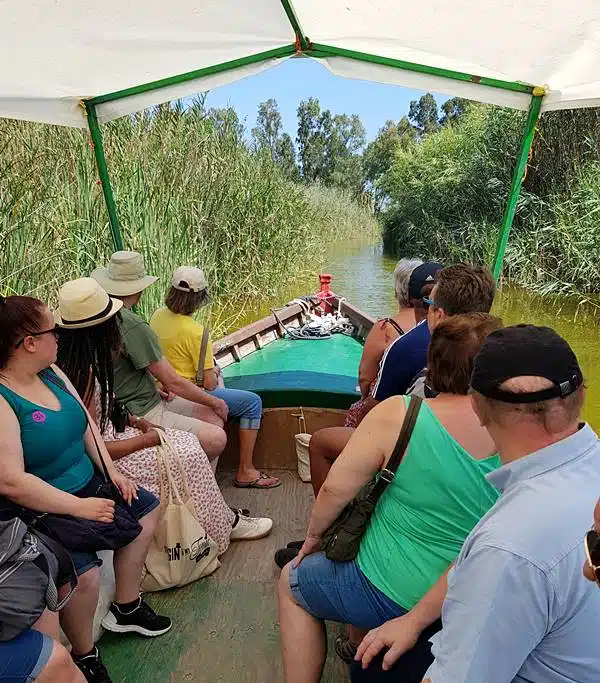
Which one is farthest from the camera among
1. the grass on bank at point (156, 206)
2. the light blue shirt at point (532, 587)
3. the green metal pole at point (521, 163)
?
the grass on bank at point (156, 206)

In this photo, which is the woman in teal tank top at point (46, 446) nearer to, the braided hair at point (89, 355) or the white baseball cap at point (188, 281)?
the braided hair at point (89, 355)

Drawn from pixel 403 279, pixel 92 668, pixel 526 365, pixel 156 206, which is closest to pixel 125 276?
pixel 403 279

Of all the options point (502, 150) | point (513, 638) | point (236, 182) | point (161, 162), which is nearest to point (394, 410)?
point (513, 638)

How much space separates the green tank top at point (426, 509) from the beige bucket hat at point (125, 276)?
1594 millimetres

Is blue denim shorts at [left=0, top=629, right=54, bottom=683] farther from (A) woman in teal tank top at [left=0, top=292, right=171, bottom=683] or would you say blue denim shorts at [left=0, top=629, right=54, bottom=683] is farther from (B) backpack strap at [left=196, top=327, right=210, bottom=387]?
(B) backpack strap at [left=196, top=327, right=210, bottom=387]

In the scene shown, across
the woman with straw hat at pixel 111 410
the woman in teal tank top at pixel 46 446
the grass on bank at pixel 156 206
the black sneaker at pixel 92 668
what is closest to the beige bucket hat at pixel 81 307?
the woman with straw hat at pixel 111 410

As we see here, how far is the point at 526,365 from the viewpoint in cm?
90

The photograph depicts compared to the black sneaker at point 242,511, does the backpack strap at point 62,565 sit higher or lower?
higher

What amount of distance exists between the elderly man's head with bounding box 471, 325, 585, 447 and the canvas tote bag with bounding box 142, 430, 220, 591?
140 cm

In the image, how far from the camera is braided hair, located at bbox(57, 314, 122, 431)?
6.51 ft

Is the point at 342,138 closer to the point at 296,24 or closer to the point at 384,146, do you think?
the point at 384,146

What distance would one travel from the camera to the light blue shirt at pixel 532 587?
0.81 m

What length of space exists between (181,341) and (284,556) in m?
1.10

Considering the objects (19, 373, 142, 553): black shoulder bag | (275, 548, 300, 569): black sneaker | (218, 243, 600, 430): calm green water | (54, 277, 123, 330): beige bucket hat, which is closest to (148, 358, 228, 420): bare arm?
(54, 277, 123, 330): beige bucket hat
